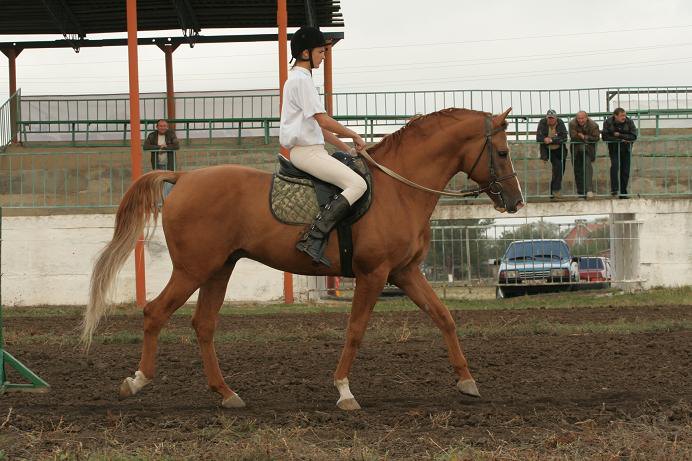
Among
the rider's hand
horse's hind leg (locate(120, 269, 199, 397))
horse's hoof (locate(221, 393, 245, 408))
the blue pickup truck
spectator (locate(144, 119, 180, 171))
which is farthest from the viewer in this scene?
spectator (locate(144, 119, 180, 171))

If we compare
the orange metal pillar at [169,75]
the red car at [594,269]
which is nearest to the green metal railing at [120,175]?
the red car at [594,269]

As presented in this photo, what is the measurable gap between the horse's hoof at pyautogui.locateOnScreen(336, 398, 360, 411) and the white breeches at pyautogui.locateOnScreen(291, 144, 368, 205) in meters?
1.58

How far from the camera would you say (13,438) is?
6.79 m

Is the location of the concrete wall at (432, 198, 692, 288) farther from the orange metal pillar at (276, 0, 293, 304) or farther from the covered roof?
the covered roof

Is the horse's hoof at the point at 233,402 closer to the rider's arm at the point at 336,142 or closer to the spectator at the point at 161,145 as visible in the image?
the rider's arm at the point at 336,142

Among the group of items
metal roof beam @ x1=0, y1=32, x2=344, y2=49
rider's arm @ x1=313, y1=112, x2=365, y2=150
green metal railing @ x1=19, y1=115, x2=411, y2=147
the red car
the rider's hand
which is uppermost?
metal roof beam @ x1=0, y1=32, x2=344, y2=49

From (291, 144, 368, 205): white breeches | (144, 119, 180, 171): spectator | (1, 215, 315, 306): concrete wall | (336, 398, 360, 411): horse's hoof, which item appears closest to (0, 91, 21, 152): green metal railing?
(1, 215, 315, 306): concrete wall

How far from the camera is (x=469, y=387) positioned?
27.9 ft

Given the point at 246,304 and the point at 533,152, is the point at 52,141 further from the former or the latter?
the point at 533,152

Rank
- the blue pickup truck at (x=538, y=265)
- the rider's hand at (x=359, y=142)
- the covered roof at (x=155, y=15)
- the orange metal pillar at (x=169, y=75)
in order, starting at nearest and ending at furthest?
the rider's hand at (x=359, y=142) → the blue pickup truck at (x=538, y=265) → the covered roof at (x=155, y=15) → the orange metal pillar at (x=169, y=75)

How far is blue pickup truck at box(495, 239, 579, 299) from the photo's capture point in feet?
67.4

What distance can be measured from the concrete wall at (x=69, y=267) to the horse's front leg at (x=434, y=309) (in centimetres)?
1192

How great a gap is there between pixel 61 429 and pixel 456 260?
14564 mm

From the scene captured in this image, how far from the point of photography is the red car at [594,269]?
20.6 m
